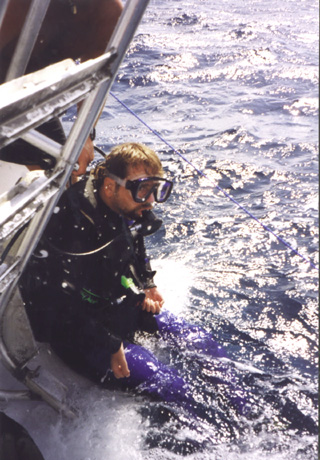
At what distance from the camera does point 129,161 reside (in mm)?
2385

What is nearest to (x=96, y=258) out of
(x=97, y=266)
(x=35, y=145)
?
(x=97, y=266)

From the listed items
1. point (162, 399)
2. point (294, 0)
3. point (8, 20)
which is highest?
point (8, 20)

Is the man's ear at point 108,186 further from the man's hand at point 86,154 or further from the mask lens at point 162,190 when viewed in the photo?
the man's hand at point 86,154

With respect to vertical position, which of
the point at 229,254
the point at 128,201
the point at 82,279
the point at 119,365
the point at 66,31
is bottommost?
the point at 229,254

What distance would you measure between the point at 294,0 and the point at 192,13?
6909mm

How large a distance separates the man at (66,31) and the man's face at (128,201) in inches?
17.6

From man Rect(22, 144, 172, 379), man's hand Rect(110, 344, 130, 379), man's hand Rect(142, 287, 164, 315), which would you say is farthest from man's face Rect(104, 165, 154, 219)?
man's hand Rect(110, 344, 130, 379)

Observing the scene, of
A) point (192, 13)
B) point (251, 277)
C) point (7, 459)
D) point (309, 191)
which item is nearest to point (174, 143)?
point (309, 191)

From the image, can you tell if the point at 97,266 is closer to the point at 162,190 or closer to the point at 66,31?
the point at 162,190

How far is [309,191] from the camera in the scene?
17.7 ft

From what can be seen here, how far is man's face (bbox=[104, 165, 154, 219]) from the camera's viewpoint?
240 cm

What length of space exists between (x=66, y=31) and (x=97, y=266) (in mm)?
1469

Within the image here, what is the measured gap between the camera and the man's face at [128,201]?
240 cm

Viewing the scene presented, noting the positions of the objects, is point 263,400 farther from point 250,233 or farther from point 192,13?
point 192,13
